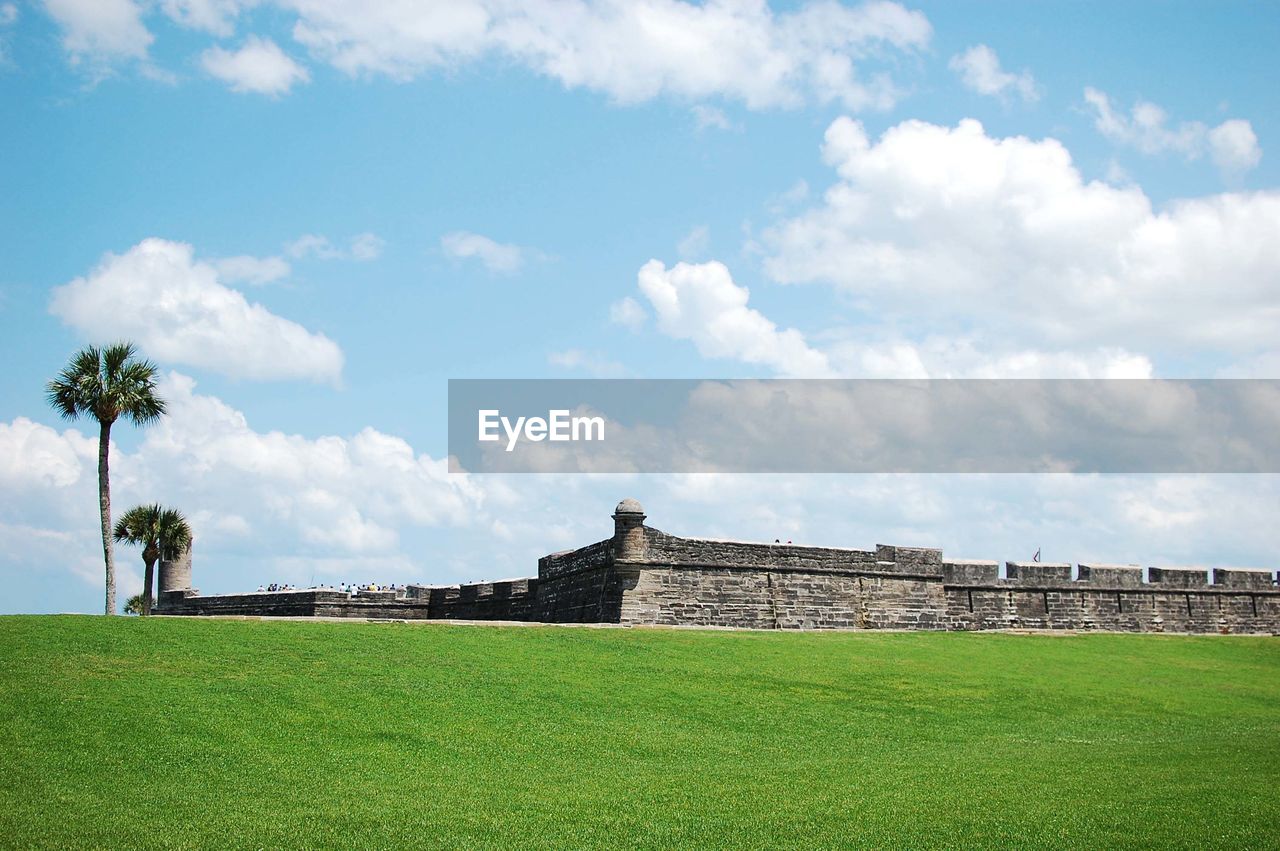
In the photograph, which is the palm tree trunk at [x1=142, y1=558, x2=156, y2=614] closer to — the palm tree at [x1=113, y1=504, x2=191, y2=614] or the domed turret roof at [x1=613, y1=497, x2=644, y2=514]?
the palm tree at [x1=113, y1=504, x2=191, y2=614]

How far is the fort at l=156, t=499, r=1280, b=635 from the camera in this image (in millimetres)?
26641

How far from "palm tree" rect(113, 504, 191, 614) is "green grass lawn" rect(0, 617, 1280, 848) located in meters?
19.3

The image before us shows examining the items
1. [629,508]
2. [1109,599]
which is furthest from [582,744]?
[1109,599]

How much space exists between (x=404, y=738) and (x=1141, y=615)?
26.1m

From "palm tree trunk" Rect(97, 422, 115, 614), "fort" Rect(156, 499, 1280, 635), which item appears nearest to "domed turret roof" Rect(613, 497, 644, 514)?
"fort" Rect(156, 499, 1280, 635)

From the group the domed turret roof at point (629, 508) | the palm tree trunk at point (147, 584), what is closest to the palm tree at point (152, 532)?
the palm tree trunk at point (147, 584)

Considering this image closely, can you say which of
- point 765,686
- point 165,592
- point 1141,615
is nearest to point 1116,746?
point 765,686

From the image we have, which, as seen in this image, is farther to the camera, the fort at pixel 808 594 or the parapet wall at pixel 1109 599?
the parapet wall at pixel 1109 599

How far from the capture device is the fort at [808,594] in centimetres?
2664

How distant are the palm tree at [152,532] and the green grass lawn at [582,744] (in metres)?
19.3

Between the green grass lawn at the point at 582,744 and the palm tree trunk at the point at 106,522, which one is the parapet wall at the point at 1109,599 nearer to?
the green grass lawn at the point at 582,744

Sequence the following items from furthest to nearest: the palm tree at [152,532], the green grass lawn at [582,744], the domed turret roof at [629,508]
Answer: the palm tree at [152,532]
the domed turret roof at [629,508]
the green grass lawn at [582,744]

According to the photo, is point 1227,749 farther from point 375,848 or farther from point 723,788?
point 375,848

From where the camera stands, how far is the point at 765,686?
18.6m
